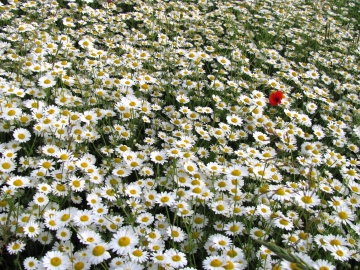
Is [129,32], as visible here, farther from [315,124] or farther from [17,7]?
[315,124]

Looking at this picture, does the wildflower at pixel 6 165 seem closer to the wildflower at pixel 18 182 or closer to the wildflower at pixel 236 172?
the wildflower at pixel 18 182

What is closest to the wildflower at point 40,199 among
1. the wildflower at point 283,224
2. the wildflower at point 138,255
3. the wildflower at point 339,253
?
the wildflower at point 138,255

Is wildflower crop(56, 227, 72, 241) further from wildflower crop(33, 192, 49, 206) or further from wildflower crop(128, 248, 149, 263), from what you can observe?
wildflower crop(128, 248, 149, 263)

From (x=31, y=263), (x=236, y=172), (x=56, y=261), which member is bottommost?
(x=31, y=263)

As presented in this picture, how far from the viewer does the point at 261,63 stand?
486 centimetres

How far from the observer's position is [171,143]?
3.38 meters

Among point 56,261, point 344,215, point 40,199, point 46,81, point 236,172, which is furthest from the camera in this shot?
point 46,81

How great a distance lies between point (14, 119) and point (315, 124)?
2920 millimetres

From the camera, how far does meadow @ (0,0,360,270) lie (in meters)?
2.43

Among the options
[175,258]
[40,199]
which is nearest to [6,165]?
[40,199]

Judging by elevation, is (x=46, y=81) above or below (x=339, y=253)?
above

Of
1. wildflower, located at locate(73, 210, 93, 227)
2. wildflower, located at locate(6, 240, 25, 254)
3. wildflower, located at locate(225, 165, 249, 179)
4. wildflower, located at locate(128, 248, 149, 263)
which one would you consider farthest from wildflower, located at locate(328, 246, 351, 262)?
wildflower, located at locate(6, 240, 25, 254)

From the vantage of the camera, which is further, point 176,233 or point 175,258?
point 176,233

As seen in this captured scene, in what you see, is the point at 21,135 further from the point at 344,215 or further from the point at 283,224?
the point at 344,215
